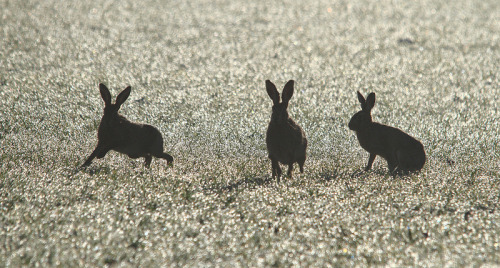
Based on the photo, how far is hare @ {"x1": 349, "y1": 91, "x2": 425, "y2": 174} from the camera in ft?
26.3

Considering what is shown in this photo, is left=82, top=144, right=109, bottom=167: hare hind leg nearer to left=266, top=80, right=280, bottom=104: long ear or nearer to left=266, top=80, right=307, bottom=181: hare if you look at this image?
left=266, top=80, right=307, bottom=181: hare

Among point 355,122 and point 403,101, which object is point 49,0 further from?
point 355,122

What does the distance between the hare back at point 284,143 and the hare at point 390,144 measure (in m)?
1.15

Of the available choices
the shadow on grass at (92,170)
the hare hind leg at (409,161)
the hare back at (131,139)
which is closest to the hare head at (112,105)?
the hare back at (131,139)

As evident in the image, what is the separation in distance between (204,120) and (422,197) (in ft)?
16.9

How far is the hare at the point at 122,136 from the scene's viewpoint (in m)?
7.87

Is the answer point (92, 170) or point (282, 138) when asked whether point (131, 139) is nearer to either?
point (92, 170)

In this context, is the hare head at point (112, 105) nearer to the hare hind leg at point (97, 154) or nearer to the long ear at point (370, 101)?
the hare hind leg at point (97, 154)

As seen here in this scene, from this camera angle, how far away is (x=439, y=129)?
11.0 meters

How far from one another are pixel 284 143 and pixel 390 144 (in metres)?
1.59

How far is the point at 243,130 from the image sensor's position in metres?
10.5

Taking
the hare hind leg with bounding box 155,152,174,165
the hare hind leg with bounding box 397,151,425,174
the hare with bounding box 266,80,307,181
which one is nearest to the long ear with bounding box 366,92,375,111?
the hare hind leg with bounding box 397,151,425,174

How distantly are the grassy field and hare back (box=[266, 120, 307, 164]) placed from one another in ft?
1.04

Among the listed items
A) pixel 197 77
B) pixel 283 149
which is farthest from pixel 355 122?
pixel 197 77
